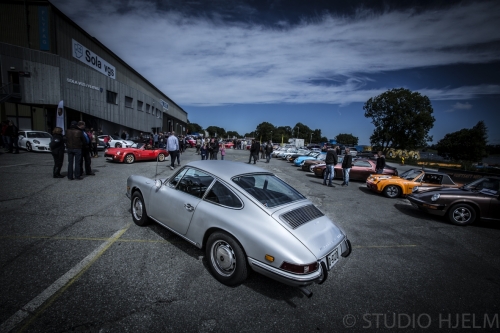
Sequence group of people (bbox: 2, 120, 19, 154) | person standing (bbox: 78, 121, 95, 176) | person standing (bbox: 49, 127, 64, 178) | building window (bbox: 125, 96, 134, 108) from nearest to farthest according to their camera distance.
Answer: person standing (bbox: 49, 127, 64, 178)
person standing (bbox: 78, 121, 95, 176)
group of people (bbox: 2, 120, 19, 154)
building window (bbox: 125, 96, 134, 108)

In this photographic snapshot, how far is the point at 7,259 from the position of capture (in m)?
2.85

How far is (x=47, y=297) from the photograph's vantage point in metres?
2.26

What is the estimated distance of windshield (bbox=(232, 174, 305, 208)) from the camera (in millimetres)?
2877

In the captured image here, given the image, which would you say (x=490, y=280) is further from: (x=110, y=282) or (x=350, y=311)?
(x=110, y=282)

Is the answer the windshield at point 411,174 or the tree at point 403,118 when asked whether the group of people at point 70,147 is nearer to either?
the windshield at point 411,174

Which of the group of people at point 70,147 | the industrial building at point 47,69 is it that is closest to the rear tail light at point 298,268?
the group of people at point 70,147

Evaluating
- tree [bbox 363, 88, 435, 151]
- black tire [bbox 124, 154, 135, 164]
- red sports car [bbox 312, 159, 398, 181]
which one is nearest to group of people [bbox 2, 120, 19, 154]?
black tire [bbox 124, 154, 135, 164]

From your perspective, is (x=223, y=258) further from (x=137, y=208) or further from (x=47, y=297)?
(x=137, y=208)

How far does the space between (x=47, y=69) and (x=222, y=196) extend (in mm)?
24647

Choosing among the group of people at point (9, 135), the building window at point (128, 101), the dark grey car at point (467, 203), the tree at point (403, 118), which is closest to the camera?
the dark grey car at point (467, 203)

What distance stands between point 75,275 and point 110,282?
473mm

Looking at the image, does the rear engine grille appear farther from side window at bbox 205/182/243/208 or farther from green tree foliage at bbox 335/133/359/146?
green tree foliage at bbox 335/133/359/146

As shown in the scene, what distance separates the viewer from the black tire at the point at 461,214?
5.40 m

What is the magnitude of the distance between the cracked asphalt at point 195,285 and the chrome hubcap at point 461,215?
3.10ft
